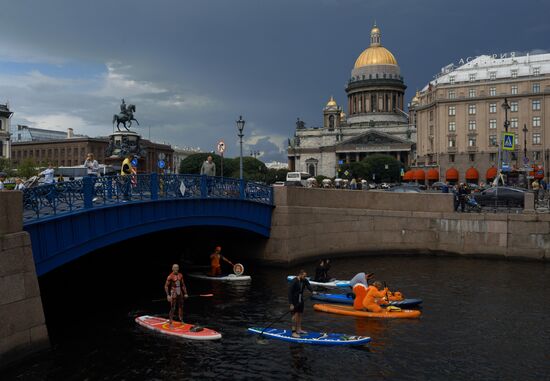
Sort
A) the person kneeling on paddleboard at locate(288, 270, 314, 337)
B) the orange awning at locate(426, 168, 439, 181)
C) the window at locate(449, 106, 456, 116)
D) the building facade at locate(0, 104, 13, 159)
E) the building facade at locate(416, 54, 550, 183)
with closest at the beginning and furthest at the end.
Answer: the person kneeling on paddleboard at locate(288, 270, 314, 337) → the building facade at locate(416, 54, 550, 183) → the window at locate(449, 106, 456, 116) → the orange awning at locate(426, 168, 439, 181) → the building facade at locate(0, 104, 13, 159)

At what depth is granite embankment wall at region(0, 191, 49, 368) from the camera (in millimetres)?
13195

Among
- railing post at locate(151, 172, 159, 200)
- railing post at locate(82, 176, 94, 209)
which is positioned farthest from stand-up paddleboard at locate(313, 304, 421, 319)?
railing post at locate(82, 176, 94, 209)

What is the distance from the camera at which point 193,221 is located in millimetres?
23312

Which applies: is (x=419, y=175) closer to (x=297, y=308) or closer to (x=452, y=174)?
(x=452, y=174)

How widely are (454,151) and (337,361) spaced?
7753 cm

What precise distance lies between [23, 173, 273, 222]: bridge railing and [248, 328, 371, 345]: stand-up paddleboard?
6.79 metres

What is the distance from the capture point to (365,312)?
19.6 meters

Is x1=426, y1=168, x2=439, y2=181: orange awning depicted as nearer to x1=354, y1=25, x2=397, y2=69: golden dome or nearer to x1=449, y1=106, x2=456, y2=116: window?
x1=449, y1=106, x2=456, y2=116: window

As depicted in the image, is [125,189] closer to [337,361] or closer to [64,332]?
[64,332]

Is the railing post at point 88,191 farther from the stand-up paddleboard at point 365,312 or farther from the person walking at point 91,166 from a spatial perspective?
the stand-up paddleboard at point 365,312

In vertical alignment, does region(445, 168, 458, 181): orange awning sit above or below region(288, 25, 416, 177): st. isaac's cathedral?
below

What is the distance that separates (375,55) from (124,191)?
136m

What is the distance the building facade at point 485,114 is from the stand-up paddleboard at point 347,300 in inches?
2505

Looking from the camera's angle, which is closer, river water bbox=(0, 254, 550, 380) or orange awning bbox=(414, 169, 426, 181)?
river water bbox=(0, 254, 550, 380)
